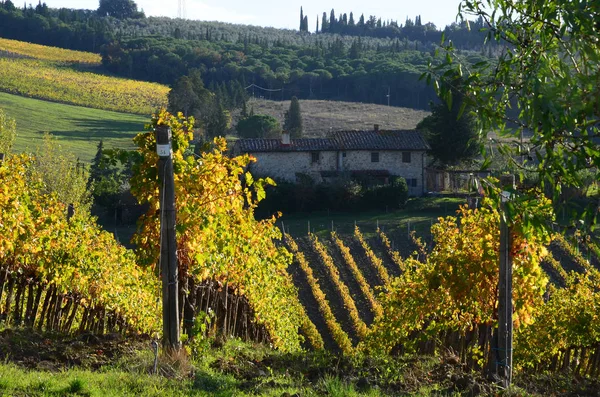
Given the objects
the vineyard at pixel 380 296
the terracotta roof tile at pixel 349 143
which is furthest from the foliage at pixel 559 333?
the terracotta roof tile at pixel 349 143

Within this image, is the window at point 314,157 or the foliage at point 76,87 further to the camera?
the foliage at point 76,87

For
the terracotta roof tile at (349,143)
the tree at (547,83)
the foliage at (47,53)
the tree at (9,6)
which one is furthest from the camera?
Answer: the tree at (9,6)

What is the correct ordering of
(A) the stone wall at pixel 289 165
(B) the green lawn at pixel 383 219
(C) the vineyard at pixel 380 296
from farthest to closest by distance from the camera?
(A) the stone wall at pixel 289 165 < (B) the green lawn at pixel 383 219 < (C) the vineyard at pixel 380 296

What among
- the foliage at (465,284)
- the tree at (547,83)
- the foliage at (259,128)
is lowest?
the foliage at (259,128)

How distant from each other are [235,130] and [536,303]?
7590 centimetres

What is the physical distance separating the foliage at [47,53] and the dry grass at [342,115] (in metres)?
33.9

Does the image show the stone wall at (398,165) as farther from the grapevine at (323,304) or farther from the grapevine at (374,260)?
the grapevine at (323,304)

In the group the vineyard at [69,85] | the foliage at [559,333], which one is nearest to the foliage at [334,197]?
the foliage at [559,333]

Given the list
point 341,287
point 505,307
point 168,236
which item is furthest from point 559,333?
point 341,287

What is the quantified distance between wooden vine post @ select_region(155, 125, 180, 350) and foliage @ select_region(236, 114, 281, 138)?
231ft

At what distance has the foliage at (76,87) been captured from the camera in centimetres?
10050

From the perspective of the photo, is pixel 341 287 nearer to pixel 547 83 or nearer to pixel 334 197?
pixel 334 197

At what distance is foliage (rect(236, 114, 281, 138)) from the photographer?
8125cm

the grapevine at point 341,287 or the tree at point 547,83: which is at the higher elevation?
the tree at point 547,83
